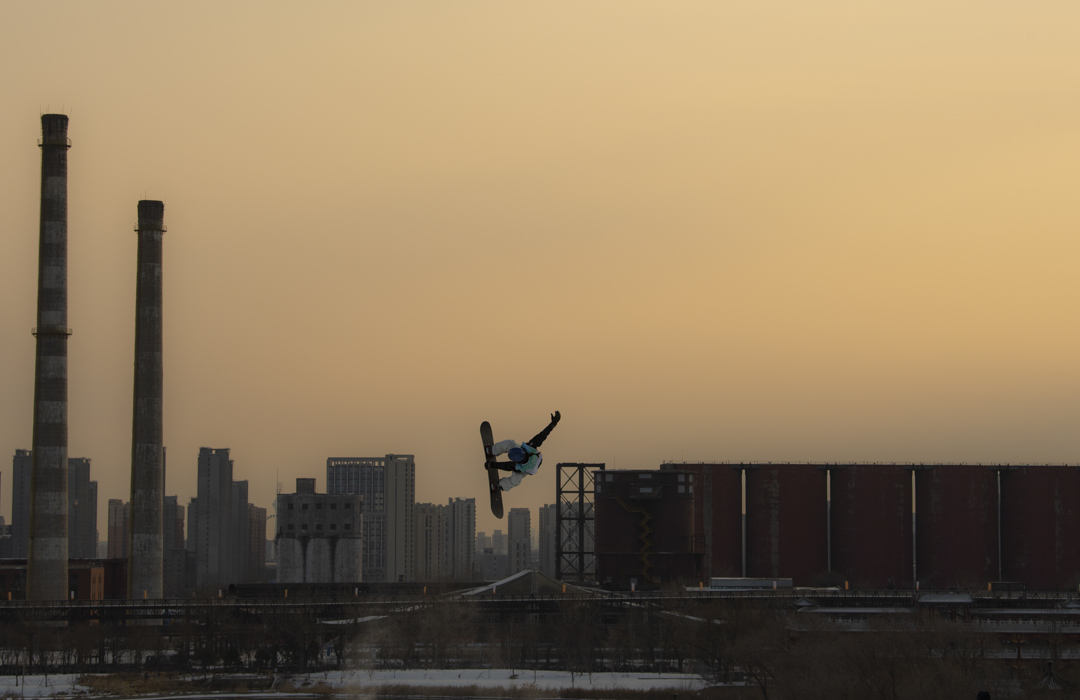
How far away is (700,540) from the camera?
12519cm

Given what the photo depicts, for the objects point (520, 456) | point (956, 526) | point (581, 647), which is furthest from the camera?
point (956, 526)

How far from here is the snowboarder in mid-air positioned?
1206 inches

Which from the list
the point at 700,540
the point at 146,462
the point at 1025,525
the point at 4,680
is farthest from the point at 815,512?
the point at 4,680

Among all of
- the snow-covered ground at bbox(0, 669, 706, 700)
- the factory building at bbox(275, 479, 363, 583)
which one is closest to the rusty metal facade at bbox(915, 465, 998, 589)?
the snow-covered ground at bbox(0, 669, 706, 700)

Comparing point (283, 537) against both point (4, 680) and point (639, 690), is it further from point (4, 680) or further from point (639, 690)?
point (639, 690)

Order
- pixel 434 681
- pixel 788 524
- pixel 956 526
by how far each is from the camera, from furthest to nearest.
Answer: pixel 956 526, pixel 788 524, pixel 434 681

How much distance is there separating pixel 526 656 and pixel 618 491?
25312mm

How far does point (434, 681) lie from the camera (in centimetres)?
8531

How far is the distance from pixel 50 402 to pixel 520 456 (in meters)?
89.9

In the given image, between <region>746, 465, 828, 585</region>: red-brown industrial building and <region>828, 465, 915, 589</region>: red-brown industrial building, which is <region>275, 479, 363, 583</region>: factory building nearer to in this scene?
<region>746, 465, 828, 585</region>: red-brown industrial building

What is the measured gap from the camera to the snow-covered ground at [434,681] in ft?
265

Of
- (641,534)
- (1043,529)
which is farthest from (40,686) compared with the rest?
(1043,529)

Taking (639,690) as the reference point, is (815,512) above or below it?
above

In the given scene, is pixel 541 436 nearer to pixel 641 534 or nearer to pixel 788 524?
pixel 641 534
